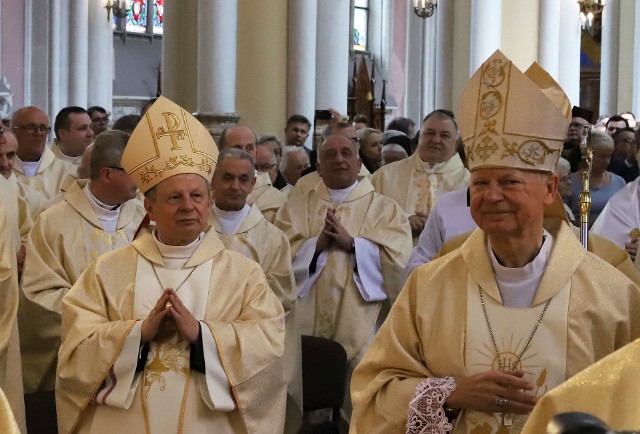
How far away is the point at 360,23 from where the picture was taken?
31.2 m

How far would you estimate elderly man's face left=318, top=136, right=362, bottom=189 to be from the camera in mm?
7203

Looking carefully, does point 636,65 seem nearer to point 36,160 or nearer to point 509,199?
point 36,160

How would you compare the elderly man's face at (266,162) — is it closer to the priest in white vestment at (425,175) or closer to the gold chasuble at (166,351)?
the priest in white vestment at (425,175)

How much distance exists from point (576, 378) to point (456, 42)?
501 inches

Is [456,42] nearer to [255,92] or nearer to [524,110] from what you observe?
[255,92]

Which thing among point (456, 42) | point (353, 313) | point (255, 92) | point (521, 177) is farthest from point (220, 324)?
point (456, 42)

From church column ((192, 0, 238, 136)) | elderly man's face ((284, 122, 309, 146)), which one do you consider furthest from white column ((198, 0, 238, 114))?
elderly man's face ((284, 122, 309, 146))

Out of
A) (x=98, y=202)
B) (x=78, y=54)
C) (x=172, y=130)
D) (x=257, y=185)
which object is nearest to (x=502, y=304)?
(x=172, y=130)

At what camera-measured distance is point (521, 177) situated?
3494 millimetres

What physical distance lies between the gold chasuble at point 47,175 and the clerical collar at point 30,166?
3 cm

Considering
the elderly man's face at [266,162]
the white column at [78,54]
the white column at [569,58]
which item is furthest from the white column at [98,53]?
the elderly man's face at [266,162]

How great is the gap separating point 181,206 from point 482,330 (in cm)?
147

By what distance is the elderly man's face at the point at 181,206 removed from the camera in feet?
15.0

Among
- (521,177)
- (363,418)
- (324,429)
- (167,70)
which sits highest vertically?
(167,70)
